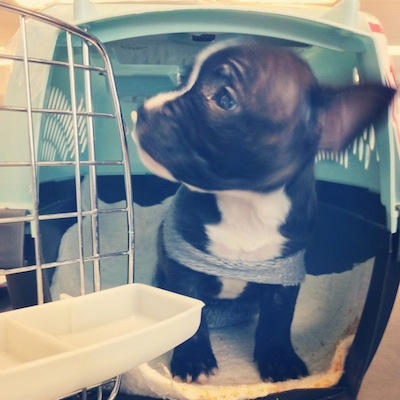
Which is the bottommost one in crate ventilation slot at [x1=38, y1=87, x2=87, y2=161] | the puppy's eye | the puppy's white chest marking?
the puppy's white chest marking

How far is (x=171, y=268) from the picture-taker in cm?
69

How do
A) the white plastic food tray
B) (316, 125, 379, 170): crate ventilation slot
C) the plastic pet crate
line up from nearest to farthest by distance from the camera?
the white plastic food tray
the plastic pet crate
(316, 125, 379, 170): crate ventilation slot

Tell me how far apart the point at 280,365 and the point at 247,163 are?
282 millimetres

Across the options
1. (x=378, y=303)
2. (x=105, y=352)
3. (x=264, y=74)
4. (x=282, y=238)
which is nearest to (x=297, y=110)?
(x=264, y=74)

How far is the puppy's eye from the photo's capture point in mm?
630

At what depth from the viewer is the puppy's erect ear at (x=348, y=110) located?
0.65 meters

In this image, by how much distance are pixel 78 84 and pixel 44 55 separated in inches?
2.9

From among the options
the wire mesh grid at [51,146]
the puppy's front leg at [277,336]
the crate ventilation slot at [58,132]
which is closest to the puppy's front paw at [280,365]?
the puppy's front leg at [277,336]

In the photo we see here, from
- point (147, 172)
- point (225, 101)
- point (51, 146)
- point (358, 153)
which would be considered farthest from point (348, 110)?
point (51, 146)

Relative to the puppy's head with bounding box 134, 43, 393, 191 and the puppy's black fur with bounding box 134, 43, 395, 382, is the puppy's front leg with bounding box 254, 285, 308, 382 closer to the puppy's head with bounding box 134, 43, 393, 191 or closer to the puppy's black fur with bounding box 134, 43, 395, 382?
the puppy's black fur with bounding box 134, 43, 395, 382

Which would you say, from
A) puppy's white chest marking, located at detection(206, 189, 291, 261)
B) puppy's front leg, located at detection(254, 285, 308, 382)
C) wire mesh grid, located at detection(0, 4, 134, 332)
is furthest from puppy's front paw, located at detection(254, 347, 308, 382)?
wire mesh grid, located at detection(0, 4, 134, 332)

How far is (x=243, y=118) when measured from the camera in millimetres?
633

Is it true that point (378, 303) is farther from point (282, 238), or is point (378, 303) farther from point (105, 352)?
point (105, 352)

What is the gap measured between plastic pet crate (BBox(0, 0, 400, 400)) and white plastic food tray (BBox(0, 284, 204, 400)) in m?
0.06
